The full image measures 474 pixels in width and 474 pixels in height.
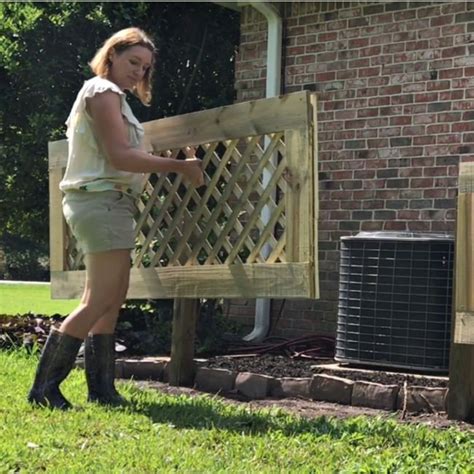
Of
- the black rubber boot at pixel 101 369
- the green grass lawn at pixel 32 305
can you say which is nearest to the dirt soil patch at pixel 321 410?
the black rubber boot at pixel 101 369

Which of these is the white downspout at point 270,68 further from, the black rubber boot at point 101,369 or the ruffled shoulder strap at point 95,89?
the ruffled shoulder strap at point 95,89

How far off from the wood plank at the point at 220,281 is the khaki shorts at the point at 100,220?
72cm

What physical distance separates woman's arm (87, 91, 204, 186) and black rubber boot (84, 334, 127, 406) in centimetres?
91

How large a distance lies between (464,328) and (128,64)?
1.98 metres

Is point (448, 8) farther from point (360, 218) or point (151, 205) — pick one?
point (151, 205)

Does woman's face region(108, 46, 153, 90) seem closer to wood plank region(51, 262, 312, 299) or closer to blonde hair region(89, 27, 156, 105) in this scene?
blonde hair region(89, 27, 156, 105)

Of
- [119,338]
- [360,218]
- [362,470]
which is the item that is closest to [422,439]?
[362,470]

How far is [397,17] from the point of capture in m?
6.65

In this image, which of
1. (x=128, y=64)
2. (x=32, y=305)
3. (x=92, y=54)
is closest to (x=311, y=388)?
(x=128, y=64)

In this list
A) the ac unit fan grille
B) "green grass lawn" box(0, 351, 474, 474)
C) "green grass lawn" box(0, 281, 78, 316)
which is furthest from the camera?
"green grass lawn" box(0, 281, 78, 316)

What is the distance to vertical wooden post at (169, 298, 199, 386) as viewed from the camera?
5426 mm

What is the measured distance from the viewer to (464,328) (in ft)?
13.1

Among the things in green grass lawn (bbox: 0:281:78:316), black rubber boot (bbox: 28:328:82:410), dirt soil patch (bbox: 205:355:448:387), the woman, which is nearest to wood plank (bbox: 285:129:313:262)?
the woman

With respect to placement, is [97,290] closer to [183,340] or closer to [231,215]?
[231,215]
